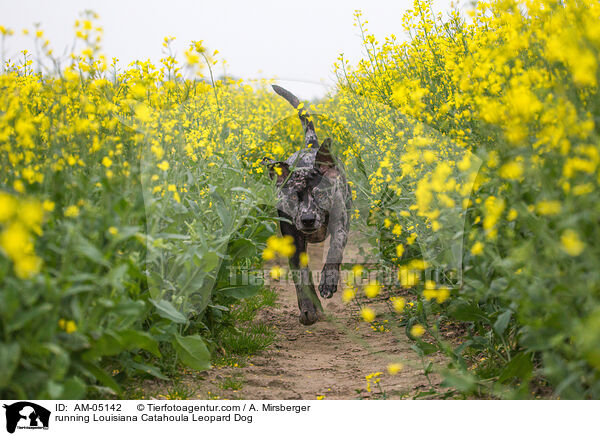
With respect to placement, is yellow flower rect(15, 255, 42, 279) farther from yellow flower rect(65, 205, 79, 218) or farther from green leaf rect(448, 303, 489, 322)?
green leaf rect(448, 303, 489, 322)

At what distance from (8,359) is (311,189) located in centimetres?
369

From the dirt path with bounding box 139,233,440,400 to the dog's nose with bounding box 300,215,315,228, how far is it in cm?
106

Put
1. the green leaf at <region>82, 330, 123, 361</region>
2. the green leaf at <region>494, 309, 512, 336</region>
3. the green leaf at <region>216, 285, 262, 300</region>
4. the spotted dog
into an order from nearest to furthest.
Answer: the green leaf at <region>82, 330, 123, 361</region> < the green leaf at <region>494, 309, 512, 336</region> < the green leaf at <region>216, 285, 262, 300</region> < the spotted dog

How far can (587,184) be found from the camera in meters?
1.89

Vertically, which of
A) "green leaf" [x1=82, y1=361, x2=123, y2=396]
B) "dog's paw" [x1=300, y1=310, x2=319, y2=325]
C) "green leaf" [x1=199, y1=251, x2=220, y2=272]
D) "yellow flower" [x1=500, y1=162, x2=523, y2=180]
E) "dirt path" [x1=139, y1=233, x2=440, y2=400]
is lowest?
"dirt path" [x1=139, y1=233, x2=440, y2=400]

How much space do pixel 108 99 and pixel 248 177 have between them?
1.35 m

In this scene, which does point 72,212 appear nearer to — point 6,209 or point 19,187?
point 19,187

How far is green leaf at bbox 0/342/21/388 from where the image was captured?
175 centimetres

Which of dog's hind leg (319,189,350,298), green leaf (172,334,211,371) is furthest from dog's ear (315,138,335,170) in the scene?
green leaf (172,334,211,371)

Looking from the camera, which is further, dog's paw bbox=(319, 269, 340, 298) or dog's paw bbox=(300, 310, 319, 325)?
dog's paw bbox=(300, 310, 319, 325)

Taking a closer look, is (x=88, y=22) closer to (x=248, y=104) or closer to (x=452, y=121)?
(x=452, y=121)

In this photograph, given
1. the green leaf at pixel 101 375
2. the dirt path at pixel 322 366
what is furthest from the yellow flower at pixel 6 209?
the dirt path at pixel 322 366
